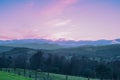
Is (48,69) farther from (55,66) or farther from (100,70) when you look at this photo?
(100,70)

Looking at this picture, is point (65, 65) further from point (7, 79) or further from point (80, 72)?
point (7, 79)

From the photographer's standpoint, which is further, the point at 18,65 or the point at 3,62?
the point at 18,65

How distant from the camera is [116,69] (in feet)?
360

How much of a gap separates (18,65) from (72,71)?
28874 millimetres

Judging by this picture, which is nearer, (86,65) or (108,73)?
(108,73)

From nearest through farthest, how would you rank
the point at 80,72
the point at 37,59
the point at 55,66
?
the point at 80,72 → the point at 55,66 → the point at 37,59

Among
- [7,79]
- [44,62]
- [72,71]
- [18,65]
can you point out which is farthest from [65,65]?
[7,79]

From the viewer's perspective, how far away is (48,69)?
413ft

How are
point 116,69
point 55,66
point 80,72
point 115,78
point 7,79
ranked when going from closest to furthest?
point 7,79 → point 115,78 → point 116,69 → point 80,72 → point 55,66

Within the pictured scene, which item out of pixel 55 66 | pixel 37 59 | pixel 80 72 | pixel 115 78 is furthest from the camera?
pixel 37 59

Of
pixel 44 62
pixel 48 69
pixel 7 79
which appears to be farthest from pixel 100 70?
pixel 7 79

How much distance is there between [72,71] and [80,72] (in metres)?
3.48

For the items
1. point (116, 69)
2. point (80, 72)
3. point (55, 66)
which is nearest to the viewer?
point (116, 69)

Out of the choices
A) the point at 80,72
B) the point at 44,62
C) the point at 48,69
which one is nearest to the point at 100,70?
the point at 80,72
